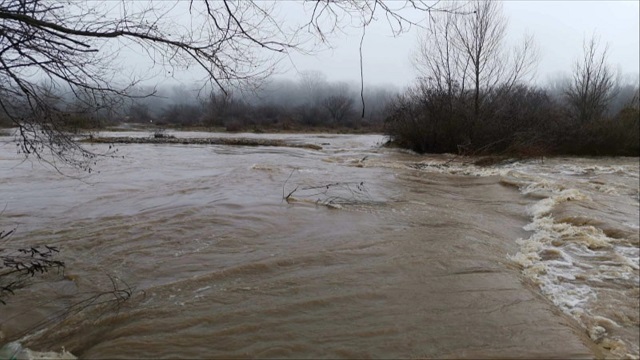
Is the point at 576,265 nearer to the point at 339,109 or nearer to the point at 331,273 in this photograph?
the point at 331,273

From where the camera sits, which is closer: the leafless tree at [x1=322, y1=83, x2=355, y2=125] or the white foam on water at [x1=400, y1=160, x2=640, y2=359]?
the white foam on water at [x1=400, y1=160, x2=640, y2=359]

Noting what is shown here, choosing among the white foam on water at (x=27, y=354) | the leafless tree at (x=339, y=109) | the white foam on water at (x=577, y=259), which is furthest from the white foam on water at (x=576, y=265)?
the leafless tree at (x=339, y=109)

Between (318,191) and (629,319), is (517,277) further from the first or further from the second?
(318,191)

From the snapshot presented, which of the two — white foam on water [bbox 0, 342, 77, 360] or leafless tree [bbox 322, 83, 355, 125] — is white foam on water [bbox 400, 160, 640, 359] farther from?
leafless tree [bbox 322, 83, 355, 125]

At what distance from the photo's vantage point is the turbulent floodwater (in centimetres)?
373

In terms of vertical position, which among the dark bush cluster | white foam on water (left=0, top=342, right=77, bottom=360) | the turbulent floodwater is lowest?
white foam on water (left=0, top=342, right=77, bottom=360)

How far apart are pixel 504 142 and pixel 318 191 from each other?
527 inches

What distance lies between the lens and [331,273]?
5.21 metres

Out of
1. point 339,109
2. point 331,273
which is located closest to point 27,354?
point 331,273

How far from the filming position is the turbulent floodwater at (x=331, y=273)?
3.73m

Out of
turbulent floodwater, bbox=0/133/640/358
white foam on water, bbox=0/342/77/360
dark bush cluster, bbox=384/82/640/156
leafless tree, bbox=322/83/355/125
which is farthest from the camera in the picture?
leafless tree, bbox=322/83/355/125

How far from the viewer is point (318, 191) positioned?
10.7 m

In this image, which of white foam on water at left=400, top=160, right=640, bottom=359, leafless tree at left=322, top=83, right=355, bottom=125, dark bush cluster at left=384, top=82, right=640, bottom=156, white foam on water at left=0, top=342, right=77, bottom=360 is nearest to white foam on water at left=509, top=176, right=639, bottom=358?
white foam on water at left=400, top=160, right=640, bottom=359

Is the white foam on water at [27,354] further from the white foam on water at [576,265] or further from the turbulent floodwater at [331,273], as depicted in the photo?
the white foam on water at [576,265]
